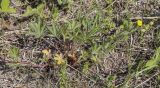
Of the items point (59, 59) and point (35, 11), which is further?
point (35, 11)

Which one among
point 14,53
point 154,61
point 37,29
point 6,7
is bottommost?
point 154,61

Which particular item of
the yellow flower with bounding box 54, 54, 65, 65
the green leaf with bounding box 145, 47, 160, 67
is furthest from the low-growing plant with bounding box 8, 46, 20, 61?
the green leaf with bounding box 145, 47, 160, 67

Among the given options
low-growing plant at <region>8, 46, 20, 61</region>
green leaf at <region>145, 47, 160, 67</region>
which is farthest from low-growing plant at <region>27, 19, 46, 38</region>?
green leaf at <region>145, 47, 160, 67</region>

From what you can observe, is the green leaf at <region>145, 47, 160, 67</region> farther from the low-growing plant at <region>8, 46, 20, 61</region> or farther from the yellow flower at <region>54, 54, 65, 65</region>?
the low-growing plant at <region>8, 46, 20, 61</region>

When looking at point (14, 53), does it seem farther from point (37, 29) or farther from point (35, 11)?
point (35, 11)

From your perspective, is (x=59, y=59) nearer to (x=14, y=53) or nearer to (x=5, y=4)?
(x=14, y=53)

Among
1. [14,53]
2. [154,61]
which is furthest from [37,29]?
[154,61]

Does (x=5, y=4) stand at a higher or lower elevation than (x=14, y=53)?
higher

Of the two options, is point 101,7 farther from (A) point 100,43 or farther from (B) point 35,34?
(B) point 35,34

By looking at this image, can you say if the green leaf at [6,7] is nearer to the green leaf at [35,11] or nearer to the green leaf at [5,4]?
the green leaf at [5,4]

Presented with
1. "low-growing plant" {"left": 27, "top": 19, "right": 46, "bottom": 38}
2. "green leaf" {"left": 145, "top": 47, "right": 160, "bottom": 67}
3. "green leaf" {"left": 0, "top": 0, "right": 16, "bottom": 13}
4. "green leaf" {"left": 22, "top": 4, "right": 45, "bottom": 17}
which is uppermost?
Result: "green leaf" {"left": 0, "top": 0, "right": 16, "bottom": 13}

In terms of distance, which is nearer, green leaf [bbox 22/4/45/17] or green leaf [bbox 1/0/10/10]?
green leaf [bbox 1/0/10/10]

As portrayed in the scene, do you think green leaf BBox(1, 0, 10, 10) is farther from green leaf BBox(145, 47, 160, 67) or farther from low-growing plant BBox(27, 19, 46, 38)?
green leaf BBox(145, 47, 160, 67)

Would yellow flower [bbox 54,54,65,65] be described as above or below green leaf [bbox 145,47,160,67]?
above
